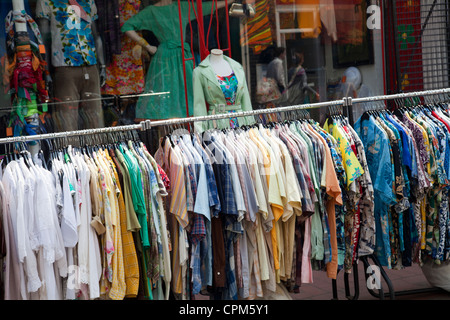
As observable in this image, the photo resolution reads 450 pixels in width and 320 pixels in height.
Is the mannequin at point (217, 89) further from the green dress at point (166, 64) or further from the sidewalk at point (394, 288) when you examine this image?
the sidewalk at point (394, 288)

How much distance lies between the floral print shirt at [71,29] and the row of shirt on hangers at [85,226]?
2053 mm

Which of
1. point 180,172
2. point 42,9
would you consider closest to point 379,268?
point 180,172

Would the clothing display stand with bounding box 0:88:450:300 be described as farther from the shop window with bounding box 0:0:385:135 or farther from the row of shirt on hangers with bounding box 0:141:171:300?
the shop window with bounding box 0:0:385:135

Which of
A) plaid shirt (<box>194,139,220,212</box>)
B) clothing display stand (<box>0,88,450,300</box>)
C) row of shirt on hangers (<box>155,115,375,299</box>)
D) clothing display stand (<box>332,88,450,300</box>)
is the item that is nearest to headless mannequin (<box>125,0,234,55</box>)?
clothing display stand (<box>0,88,450,300</box>)

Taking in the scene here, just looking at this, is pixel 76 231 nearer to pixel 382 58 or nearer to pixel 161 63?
pixel 161 63

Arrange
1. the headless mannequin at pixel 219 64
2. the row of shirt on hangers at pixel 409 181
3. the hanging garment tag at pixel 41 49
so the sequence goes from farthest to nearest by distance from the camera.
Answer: the hanging garment tag at pixel 41 49
the headless mannequin at pixel 219 64
the row of shirt on hangers at pixel 409 181

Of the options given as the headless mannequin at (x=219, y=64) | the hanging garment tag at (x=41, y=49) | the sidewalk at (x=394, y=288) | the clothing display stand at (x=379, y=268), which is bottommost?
the sidewalk at (x=394, y=288)


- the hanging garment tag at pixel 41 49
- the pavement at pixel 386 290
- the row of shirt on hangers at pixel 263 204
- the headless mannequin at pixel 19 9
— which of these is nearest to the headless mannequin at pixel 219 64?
the row of shirt on hangers at pixel 263 204

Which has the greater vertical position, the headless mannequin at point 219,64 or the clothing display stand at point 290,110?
the headless mannequin at point 219,64

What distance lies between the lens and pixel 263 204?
397 cm

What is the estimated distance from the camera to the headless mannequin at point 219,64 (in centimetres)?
540

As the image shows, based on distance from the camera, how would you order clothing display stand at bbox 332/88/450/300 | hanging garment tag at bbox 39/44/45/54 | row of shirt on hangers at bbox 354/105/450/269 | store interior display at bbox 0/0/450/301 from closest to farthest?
1. store interior display at bbox 0/0/450/301
2. row of shirt on hangers at bbox 354/105/450/269
3. clothing display stand at bbox 332/88/450/300
4. hanging garment tag at bbox 39/44/45/54

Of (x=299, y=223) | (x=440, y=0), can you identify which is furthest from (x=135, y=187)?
(x=440, y=0)

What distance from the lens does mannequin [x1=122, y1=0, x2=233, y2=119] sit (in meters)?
5.99
